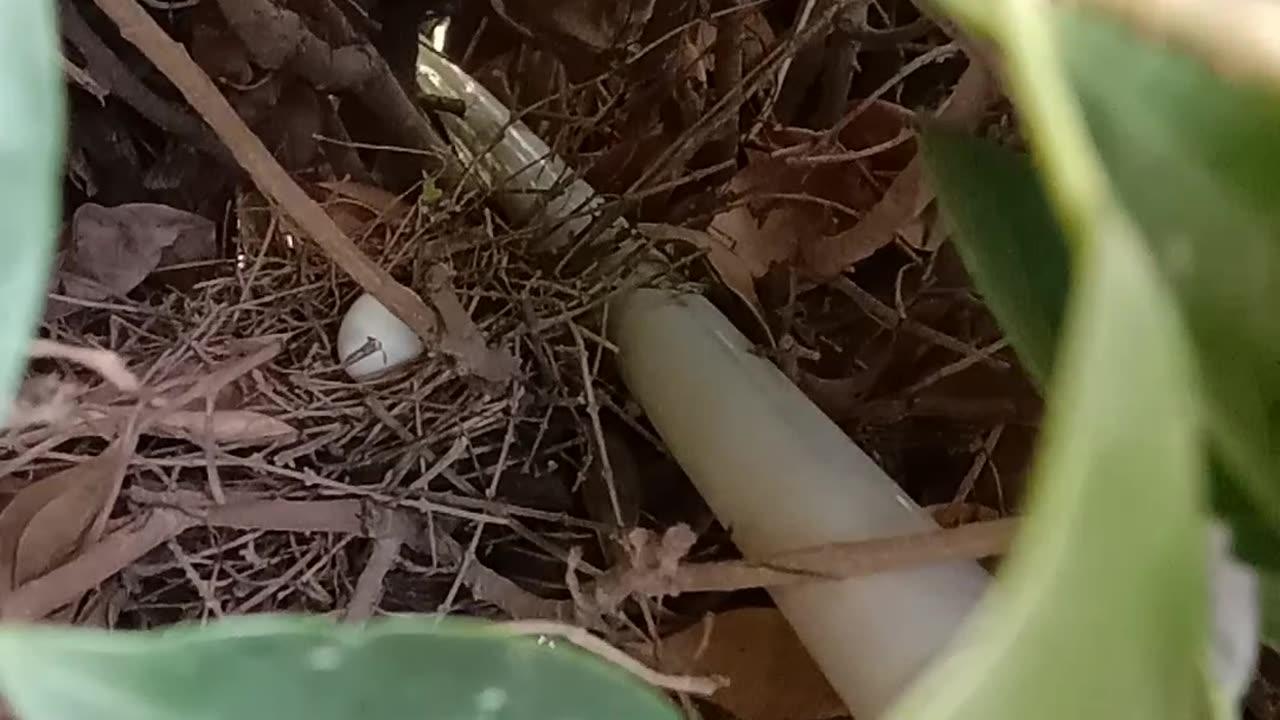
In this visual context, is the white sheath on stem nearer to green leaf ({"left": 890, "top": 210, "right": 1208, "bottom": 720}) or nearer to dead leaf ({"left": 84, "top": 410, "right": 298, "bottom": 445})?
dead leaf ({"left": 84, "top": 410, "right": 298, "bottom": 445})

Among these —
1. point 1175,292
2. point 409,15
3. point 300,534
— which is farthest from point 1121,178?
point 409,15

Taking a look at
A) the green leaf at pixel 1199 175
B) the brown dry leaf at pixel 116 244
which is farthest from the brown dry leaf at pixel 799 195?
the green leaf at pixel 1199 175

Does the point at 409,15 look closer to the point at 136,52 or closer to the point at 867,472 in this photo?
the point at 136,52

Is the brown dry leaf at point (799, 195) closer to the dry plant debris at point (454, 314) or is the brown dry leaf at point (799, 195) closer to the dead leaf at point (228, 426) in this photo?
the dry plant debris at point (454, 314)

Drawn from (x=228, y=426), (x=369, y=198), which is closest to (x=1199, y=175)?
(x=228, y=426)

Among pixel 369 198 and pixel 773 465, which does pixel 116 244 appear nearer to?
pixel 369 198

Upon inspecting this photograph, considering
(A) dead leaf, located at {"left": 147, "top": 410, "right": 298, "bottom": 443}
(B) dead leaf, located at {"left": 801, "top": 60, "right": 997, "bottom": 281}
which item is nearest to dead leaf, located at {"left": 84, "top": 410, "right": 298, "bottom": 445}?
(A) dead leaf, located at {"left": 147, "top": 410, "right": 298, "bottom": 443}
